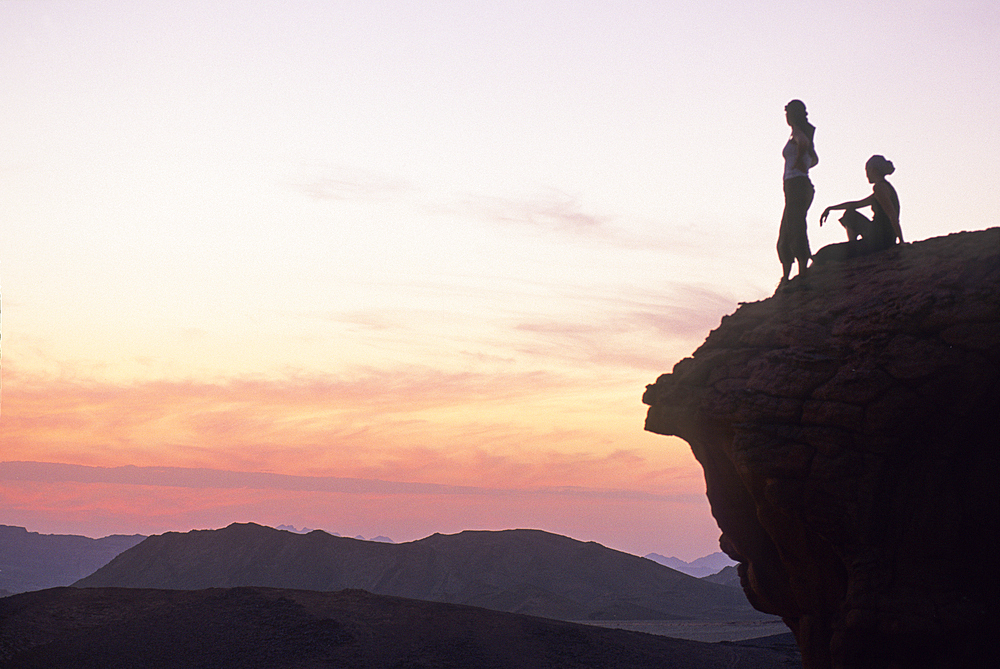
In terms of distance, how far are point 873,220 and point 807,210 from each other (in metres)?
1.08

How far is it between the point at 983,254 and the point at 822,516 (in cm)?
441

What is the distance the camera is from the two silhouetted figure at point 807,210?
44.4 ft

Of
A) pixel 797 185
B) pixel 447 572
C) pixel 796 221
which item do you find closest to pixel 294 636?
pixel 796 221

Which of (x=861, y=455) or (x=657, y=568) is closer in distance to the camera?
(x=861, y=455)

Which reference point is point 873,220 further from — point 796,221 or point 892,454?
point 892,454

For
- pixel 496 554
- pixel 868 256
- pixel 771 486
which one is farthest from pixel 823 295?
pixel 496 554

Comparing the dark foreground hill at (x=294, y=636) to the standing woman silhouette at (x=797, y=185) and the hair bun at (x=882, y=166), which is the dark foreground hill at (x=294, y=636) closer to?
the standing woman silhouette at (x=797, y=185)

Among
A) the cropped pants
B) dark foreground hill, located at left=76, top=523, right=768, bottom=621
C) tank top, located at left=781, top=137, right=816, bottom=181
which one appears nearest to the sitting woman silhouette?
the cropped pants

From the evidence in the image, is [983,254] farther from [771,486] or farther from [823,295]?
[771,486]

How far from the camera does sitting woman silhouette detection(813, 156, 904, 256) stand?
43.9 feet

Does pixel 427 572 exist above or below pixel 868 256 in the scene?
below

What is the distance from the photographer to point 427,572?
105 meters

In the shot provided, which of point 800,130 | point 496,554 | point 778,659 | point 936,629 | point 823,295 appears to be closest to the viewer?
point 936,629

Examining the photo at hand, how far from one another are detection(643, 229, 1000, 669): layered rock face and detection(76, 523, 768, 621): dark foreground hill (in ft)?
261
